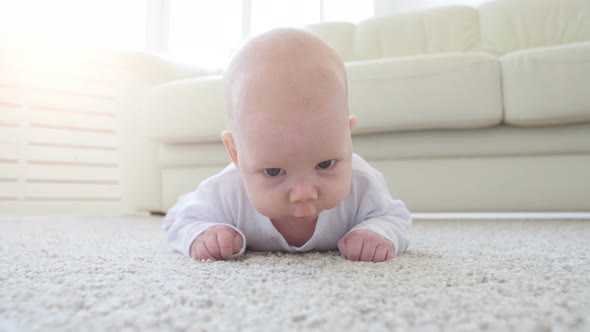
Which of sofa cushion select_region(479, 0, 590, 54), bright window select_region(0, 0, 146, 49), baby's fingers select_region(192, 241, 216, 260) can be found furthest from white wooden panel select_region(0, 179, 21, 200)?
sofa cushion select_region(479, 0, 590, 54)

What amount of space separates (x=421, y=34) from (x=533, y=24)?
463mm

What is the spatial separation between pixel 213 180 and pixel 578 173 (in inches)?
41.9

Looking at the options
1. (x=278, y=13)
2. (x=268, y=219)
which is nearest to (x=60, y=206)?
(x=268, y=219)

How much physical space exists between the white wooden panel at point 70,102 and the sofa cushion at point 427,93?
1281 millimetres

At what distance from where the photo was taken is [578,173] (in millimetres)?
1316

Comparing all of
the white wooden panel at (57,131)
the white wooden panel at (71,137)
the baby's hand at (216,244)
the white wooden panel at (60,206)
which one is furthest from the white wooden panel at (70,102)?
the baby's hand at (216,244)

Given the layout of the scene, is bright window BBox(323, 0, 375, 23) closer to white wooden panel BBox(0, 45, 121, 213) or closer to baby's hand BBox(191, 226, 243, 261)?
white wooden panel BBox(0, 45, 121, 213)

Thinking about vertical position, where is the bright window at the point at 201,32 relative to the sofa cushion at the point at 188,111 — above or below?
above

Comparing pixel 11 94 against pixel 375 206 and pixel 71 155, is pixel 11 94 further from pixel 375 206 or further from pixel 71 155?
pixel 375 206

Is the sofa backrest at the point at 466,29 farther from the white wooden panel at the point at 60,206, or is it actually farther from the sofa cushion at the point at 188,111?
the white wooden panel at the point at 60,206

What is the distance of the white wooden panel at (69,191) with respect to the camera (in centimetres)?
198

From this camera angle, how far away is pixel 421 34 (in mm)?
2188

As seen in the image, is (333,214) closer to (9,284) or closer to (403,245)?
(403,245)

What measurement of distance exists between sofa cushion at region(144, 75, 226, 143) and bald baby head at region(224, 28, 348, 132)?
0.95 meters
